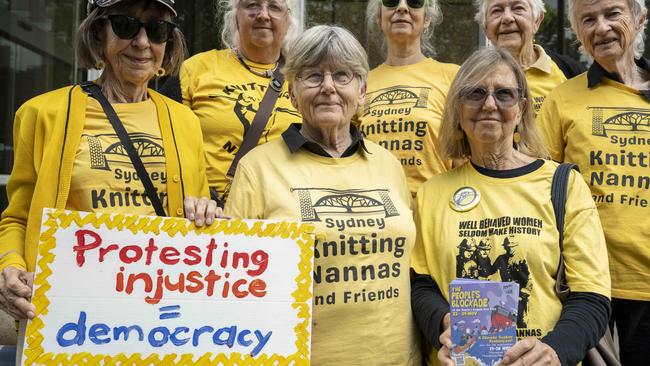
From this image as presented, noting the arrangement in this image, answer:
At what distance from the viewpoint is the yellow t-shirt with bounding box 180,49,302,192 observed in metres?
3.73

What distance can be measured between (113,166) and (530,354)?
1.68 metres

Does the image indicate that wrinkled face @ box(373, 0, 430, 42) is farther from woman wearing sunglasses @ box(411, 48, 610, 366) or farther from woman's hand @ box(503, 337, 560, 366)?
woman's hand @ box(503, 337, 560, 366)

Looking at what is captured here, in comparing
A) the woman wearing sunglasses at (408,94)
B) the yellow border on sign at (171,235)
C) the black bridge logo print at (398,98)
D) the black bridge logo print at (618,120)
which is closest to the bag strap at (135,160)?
the yellow border on sign at (171,235)

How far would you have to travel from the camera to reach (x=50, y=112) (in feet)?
9.59

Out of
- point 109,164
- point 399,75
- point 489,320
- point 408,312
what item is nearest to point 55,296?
point 109,164

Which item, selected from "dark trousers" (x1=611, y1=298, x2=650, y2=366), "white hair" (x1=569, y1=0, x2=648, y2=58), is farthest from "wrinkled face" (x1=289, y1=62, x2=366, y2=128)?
"dark trousers" (x1=611, y1=298, x2=650, y2=366)

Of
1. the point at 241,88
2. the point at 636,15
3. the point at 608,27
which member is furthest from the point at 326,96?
the point at 636,15

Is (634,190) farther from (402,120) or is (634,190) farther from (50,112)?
(50,112)

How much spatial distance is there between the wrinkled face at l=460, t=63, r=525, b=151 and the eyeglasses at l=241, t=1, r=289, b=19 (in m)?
1.35

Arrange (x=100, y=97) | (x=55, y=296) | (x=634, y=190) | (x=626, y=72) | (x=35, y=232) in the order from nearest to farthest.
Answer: (x=55, y=296)
(x=35, y=232)
(x=100, y=97)
(x=634, y=190)
(x=626, y=72)

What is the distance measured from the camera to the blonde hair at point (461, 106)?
3.03 meters

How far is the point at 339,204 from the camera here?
2.85 m

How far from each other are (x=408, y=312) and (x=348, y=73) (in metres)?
0.95

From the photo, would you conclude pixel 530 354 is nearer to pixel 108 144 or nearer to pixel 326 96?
pixel 326 96
